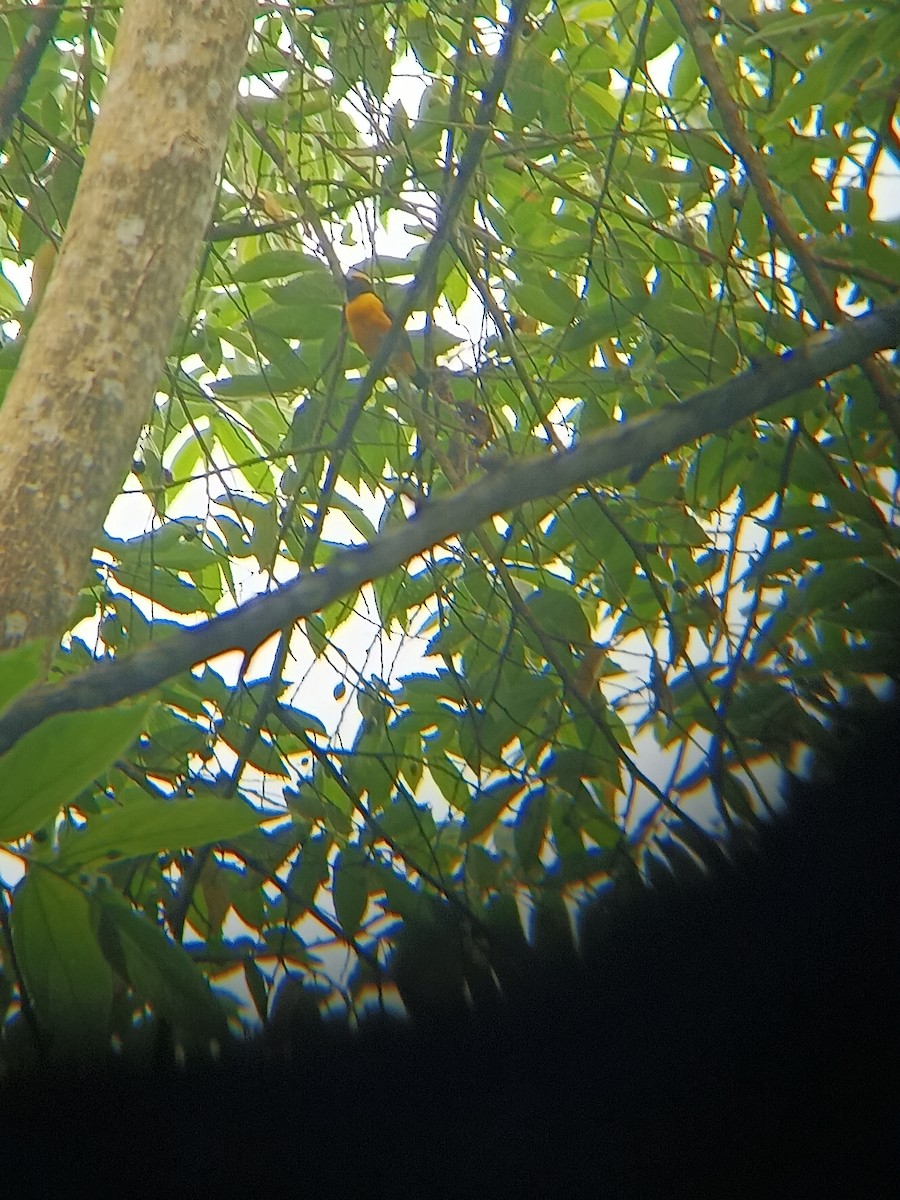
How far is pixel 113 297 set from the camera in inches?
24.7

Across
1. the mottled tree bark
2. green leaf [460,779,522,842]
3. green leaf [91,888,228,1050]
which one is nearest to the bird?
the mottled tree bark

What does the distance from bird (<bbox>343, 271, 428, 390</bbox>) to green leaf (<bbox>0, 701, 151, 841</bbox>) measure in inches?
22.8

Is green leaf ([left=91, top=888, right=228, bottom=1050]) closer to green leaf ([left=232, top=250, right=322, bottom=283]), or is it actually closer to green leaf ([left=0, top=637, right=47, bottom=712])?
green leaf ([left=0, top=637, right=47, bottom=712])

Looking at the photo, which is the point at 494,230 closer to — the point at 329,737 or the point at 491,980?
the point at 329,737

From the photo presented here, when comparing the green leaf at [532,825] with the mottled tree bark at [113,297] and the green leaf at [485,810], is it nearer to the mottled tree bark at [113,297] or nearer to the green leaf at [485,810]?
the green leaf at [485,810]

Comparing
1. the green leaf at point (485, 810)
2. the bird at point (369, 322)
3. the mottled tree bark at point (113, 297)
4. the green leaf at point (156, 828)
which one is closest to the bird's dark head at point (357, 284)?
the bird at point (369, 322)

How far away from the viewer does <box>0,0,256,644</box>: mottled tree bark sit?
21.8 inches

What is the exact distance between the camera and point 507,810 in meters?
0.76

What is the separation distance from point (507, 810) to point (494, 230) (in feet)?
1.98

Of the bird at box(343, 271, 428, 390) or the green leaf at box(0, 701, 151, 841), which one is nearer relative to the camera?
the green leaf at box(0, 701, 151, 841)

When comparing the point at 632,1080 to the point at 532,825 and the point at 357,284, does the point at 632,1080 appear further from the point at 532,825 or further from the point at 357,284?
the point at 357,284

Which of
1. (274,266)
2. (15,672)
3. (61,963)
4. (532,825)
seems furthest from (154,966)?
(274,266)

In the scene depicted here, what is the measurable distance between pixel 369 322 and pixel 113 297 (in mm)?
370

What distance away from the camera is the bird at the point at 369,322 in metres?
0.94
